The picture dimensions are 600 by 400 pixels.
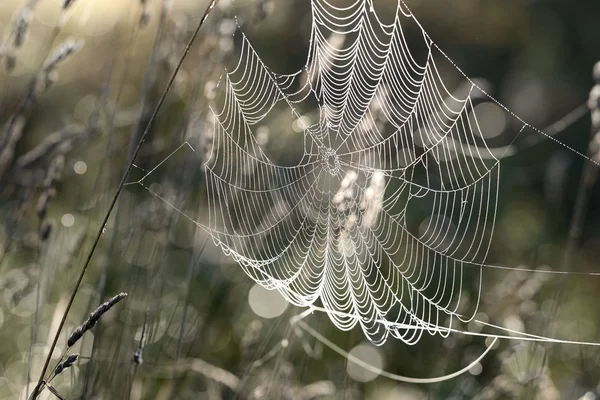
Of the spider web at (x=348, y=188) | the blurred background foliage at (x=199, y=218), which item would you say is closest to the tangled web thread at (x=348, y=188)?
the spider web at (x=348, y=188)

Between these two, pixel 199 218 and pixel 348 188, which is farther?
pixel 199 218

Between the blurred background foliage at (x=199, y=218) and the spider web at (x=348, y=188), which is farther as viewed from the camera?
the spider web at (x=348, y=188)

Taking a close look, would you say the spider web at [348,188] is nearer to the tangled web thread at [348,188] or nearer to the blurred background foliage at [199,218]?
the tangled web thread at [348,188]

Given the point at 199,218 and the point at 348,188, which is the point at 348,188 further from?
the point at 199,218

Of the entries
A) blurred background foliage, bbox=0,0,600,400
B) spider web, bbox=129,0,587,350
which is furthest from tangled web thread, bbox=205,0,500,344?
blurred background foliage, bbox=0,0,600,400

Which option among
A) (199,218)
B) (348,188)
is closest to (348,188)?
(348,188)

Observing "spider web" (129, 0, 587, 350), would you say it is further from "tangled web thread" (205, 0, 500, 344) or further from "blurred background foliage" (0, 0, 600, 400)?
"blurred background foliage" (0, 0, 600, 400)

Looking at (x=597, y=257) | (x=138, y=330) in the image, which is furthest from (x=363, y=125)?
(x=597, y=257)

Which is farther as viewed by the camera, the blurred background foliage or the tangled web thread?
the tangled web thread
